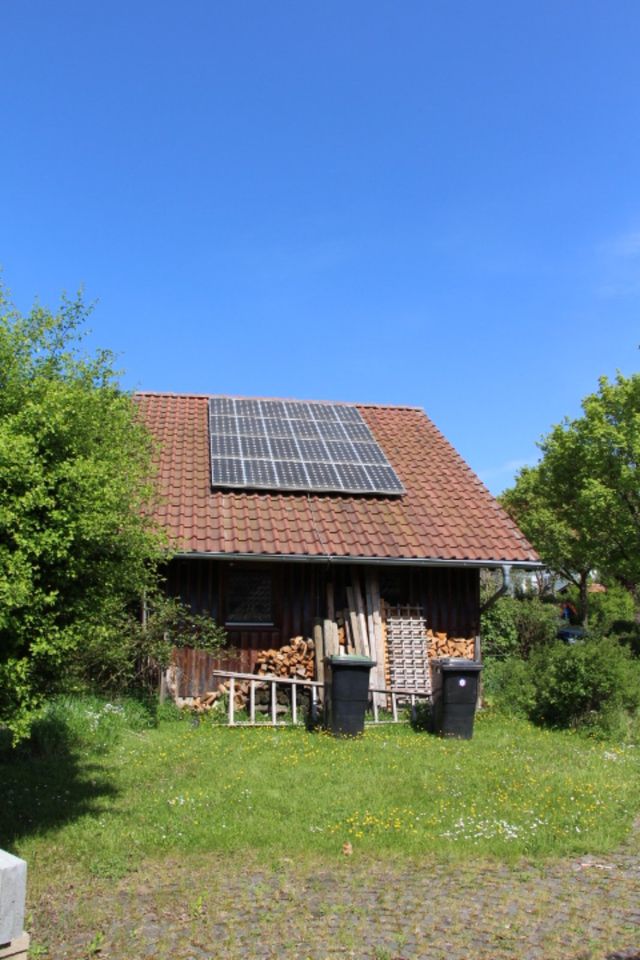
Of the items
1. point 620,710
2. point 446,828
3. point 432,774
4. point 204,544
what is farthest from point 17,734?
point 620,710

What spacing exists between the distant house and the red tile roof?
0.11 feet

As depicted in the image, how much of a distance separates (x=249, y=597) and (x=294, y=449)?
3493 mm

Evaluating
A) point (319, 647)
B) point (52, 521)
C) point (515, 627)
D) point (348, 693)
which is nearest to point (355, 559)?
point (319, 647)

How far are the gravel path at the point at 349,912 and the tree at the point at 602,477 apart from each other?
22.0m

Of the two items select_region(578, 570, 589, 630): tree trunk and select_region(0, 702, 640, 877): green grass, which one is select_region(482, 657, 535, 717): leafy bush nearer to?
select_region(0, 702, 640, 877): green grass

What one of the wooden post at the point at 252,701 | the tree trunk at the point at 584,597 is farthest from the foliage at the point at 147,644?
the tree trunk at the point at 584,597

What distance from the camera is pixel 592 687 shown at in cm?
1166

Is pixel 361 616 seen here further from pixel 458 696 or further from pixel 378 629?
pixel 458 696

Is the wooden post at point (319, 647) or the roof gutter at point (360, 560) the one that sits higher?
the roof gutter at point (360, 560)

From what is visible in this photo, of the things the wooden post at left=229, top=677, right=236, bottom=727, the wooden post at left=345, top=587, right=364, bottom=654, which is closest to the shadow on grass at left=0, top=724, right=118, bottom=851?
the wooden post at left=229, top=677, right=236, bottom=727

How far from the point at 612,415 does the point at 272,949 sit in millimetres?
27060

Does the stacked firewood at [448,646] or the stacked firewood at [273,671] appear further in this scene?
the stacked firewood at [448,646]

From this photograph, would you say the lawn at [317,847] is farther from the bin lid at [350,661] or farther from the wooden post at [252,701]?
the wooden post at [252,701]

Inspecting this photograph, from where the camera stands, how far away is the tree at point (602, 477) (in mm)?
26891
